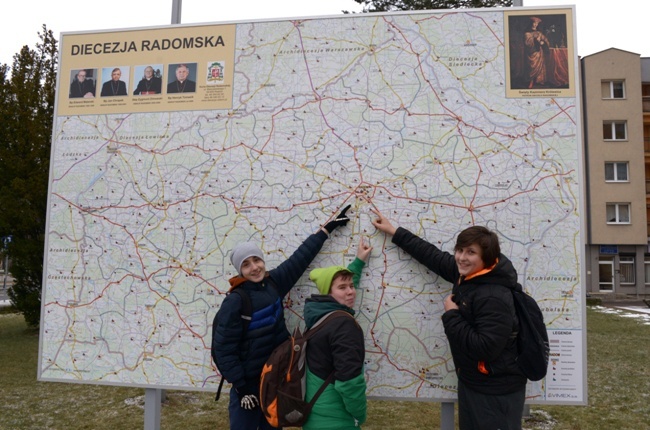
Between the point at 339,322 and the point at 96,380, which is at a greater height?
the point at 339,322

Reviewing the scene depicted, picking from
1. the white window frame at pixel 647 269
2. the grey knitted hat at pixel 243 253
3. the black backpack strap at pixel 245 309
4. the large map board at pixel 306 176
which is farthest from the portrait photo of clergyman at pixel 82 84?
the white window frame at pixel 647 269

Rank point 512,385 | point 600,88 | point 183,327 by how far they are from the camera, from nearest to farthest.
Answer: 1. point 512,385
2. point 183,327
3. point 600,88

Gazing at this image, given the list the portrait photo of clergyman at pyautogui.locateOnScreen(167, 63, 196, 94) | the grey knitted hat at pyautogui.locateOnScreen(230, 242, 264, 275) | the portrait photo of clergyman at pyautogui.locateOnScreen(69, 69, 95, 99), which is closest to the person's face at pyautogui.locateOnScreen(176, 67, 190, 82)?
the portrait photo of clergyman at pyautogui.locateOnScreen(167, 63, 196, 94)

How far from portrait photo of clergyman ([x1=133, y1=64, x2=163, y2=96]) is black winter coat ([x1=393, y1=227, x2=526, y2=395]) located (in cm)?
271

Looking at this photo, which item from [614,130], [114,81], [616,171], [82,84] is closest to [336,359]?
[114,81]

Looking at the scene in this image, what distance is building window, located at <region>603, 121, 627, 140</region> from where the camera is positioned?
974 inches

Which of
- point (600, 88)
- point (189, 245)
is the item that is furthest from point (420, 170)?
point (600, 88)

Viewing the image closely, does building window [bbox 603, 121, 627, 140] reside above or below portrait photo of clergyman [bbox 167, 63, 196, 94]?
above

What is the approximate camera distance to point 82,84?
381 centimetres

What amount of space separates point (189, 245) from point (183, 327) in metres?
0.60

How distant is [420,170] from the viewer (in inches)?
128

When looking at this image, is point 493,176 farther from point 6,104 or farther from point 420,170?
point 6,104

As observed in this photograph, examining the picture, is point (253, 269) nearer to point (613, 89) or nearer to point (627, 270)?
point (627, 270)

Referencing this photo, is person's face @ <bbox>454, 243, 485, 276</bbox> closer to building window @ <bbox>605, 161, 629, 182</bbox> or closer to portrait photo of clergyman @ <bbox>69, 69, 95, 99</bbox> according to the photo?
portrait photo of clergyman @ <bbox>69, 69, 95, 99</bbox>
